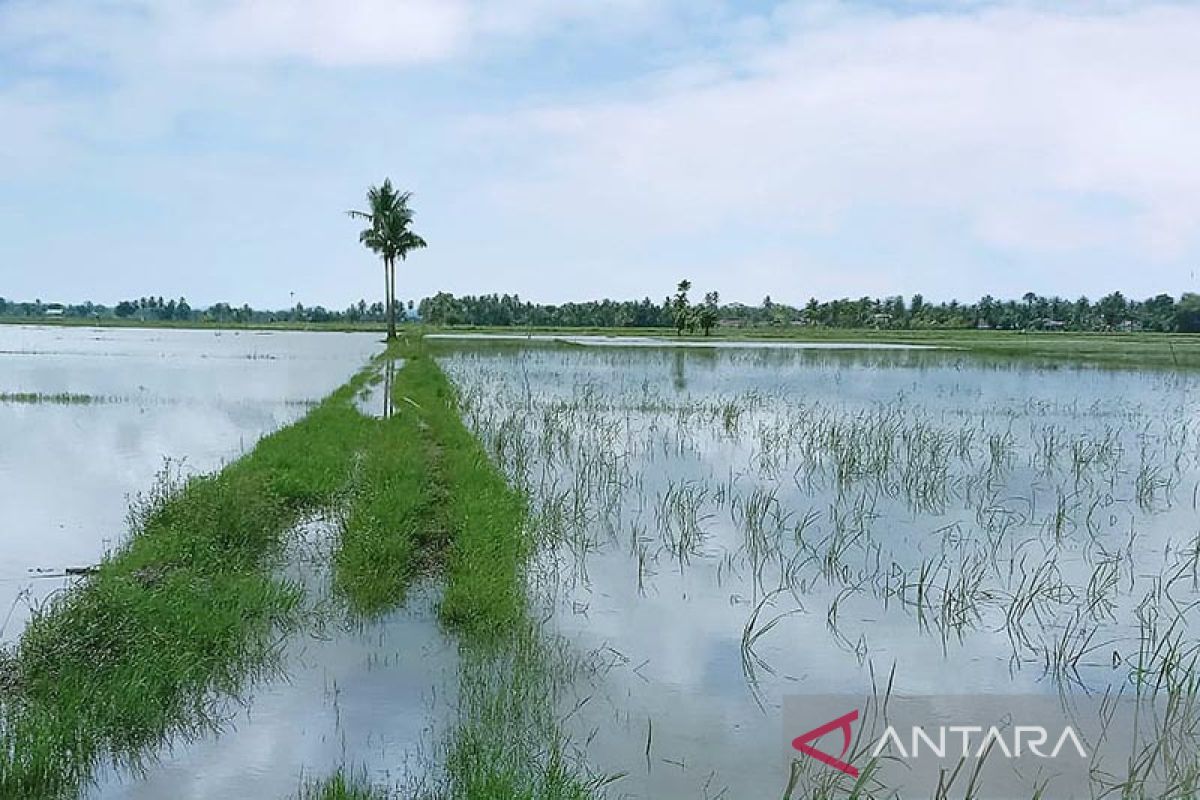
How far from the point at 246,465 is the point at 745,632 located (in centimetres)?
544

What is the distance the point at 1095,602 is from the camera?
19.8ft

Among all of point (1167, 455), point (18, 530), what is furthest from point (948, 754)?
point (1167, 455)

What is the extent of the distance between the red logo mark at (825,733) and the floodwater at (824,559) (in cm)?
11

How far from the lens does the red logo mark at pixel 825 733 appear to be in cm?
385

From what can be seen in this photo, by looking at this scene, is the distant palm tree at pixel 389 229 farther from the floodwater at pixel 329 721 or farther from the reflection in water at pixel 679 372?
the floodwater at pixel 329 721

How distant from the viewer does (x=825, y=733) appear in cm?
420

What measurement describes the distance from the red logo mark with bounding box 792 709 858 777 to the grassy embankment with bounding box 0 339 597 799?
1.03 m

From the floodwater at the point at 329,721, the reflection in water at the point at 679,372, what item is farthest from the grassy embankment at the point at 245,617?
the reflection in water at the point at 679,372

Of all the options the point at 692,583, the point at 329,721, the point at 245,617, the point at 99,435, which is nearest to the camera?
the point at 329,721

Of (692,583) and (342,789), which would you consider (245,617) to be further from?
(692,583)

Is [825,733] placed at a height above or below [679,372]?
below

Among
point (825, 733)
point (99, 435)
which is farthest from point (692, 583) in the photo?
point (99, 435)

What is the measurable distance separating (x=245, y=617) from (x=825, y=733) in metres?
3.05

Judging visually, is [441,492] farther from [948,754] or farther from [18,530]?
[948,754]
